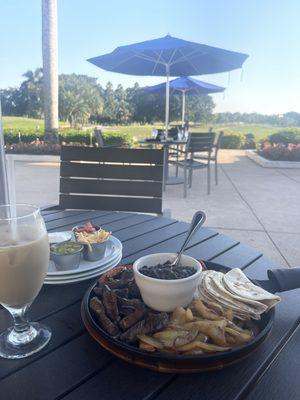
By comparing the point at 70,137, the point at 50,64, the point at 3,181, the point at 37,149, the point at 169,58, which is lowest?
the point at 37,149

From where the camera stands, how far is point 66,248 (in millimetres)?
1087

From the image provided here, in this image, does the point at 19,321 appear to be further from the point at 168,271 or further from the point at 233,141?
the point at 233,141

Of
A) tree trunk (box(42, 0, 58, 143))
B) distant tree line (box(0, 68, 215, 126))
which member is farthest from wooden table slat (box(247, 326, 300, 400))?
distant tree line (box(0, 68, 215, 126))

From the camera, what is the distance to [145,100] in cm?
2505

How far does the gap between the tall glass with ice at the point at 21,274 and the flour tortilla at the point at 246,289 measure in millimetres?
461

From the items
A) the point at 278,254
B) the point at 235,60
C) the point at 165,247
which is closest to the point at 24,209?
the point at 165,247

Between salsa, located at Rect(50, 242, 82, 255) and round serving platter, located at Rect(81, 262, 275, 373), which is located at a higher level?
salsa, located at Rect(50, 242, 82, 255)

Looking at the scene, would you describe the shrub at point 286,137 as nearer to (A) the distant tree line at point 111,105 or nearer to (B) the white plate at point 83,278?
(A) the distant tree line at point 111,105

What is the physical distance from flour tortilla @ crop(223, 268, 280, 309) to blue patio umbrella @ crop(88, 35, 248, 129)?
16.5 feet

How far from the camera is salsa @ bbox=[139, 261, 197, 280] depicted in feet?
2.60

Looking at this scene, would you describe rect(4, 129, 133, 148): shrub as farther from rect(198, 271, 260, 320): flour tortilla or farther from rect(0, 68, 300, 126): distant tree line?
rect(198, 271, 260, 320): flour tortilla

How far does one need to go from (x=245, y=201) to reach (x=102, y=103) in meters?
24.4

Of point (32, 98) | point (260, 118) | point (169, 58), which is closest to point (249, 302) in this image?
point (169, 58)

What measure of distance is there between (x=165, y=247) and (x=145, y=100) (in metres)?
24.9
